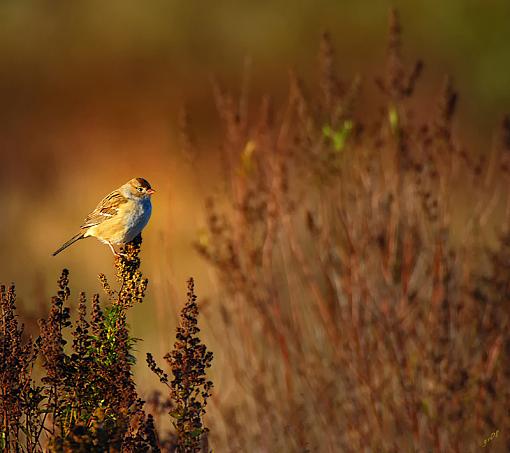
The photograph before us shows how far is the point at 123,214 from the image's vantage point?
4.51 meters

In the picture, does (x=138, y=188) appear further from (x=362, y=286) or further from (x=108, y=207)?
(x=362, y=286)

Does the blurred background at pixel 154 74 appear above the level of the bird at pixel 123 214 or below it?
above

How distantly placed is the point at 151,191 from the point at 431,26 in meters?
10.9

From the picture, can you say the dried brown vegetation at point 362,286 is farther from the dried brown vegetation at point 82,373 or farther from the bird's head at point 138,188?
the dried brown vegetation at point 82,373

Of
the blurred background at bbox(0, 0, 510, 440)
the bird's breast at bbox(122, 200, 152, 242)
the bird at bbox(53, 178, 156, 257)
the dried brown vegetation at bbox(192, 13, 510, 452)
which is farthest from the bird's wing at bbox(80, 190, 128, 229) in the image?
the blurred background at bbox(0, 0, 510, 440)

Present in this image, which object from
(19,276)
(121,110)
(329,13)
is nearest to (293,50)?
(329,13)

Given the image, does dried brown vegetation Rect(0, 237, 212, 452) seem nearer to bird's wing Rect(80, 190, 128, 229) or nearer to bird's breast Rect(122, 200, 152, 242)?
bird's breast Rect(122, 200, 152, 242)

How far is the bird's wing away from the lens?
4664mm

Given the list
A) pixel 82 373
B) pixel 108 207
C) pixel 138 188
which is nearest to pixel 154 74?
pixel 108 207

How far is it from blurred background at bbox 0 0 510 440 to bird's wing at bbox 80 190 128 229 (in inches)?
228

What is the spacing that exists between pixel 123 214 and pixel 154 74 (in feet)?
42.2

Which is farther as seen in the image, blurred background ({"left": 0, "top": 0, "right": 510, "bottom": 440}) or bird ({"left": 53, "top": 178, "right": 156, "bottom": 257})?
blurred background ({"left": 0, "top": 0, "right": 510, "bottom": 440})

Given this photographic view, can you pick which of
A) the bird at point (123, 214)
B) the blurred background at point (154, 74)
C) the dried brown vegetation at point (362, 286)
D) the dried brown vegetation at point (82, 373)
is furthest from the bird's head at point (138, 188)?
the blurred background at point (154, 74)

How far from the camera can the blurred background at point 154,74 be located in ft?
40.7
